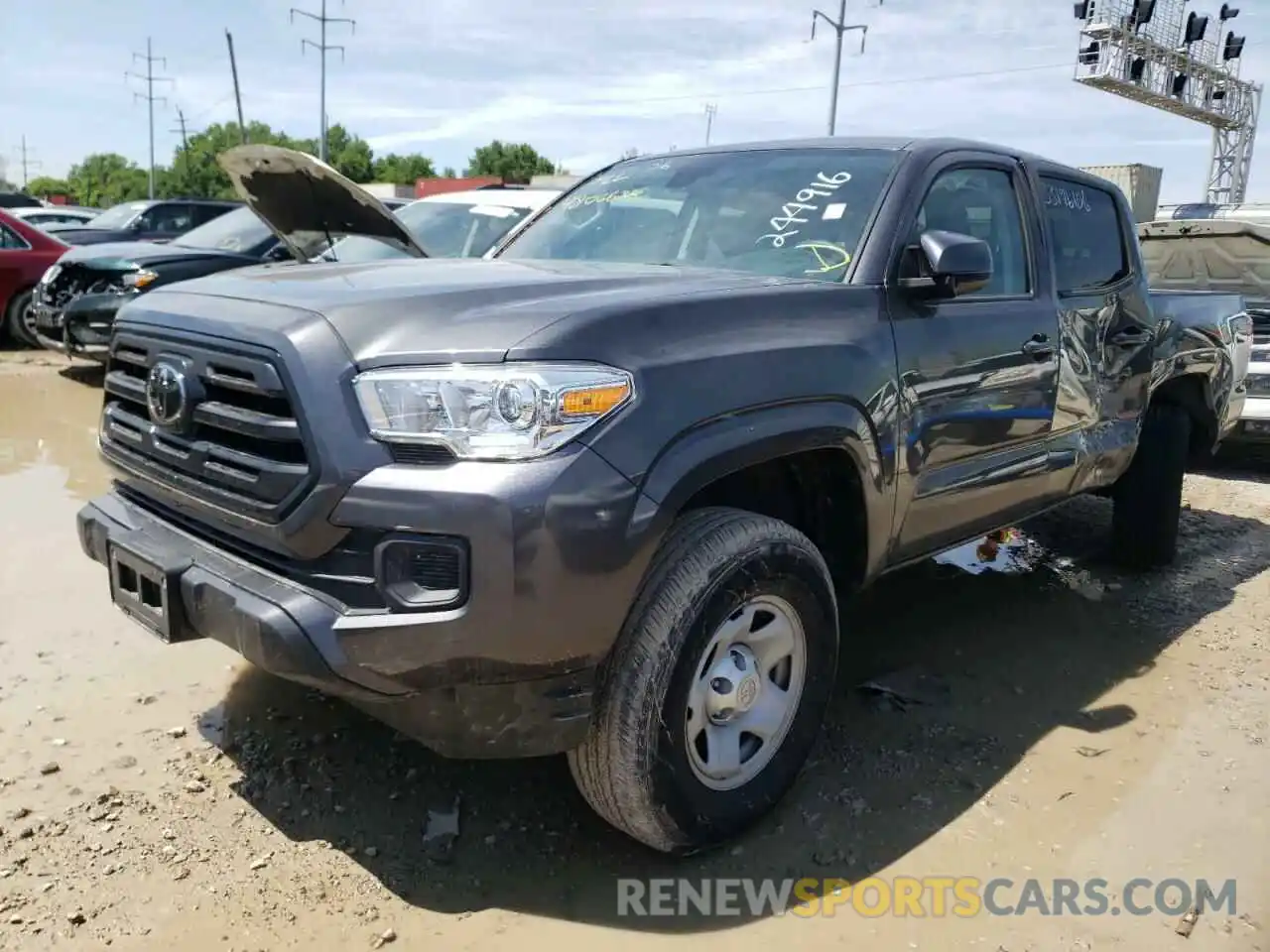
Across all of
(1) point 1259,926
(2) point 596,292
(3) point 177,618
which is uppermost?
(2) point 596,292

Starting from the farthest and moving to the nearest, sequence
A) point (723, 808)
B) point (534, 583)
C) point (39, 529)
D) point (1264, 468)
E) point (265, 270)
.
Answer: point (1264, 468) < point (39, 529) < point (265, 270) < point (723, 808) < point (534, 583)

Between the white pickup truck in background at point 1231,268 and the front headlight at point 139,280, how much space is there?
747 cm

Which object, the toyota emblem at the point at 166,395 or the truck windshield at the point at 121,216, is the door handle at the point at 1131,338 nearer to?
the toyota emblem at the point at 166,395

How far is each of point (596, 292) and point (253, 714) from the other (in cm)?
177

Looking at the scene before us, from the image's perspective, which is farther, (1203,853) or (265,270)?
(265,270)

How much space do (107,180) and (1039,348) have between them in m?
119

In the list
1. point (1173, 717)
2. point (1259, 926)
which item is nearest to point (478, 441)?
point (1259, 926)

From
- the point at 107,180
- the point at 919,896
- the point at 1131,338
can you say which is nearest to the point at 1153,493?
the point at 1131,338

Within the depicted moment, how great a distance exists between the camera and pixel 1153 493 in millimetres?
5039

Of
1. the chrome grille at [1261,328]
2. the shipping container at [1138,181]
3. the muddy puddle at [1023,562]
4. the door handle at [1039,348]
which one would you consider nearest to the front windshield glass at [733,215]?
the door handle at [1039,348]

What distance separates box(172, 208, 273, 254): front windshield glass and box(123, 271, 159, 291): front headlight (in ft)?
2.65

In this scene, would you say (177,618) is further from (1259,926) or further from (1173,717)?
(1173,717)

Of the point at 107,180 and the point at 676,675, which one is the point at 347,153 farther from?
the point at 676,675

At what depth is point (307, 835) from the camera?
8.70 ft
